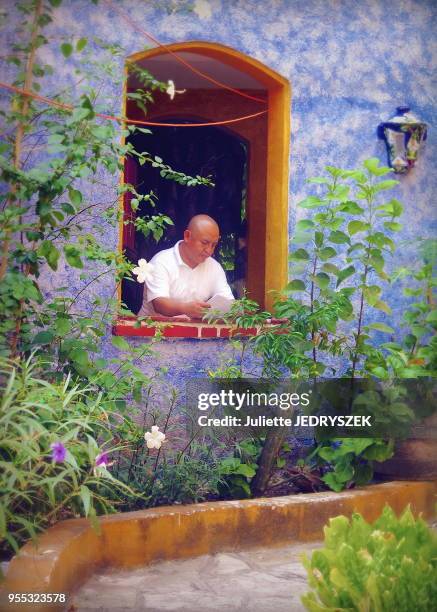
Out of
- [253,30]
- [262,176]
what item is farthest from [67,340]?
[262,176]

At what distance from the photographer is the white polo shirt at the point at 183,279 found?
17.5 ft

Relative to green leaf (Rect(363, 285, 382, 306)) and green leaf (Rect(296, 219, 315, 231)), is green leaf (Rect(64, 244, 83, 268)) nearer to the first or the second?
green leaf (Rect(296, 219, 315, 231))

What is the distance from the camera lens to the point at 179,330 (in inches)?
191

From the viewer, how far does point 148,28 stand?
15.8 feet

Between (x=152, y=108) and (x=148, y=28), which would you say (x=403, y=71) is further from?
(x=152, y=108)

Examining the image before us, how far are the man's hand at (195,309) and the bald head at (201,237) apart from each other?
1.60 feet

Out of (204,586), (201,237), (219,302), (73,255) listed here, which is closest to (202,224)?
(201,237)

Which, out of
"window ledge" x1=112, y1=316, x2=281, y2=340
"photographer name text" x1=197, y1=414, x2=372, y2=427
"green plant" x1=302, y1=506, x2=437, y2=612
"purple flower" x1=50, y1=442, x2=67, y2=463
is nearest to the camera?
"green plant" x1=302, y1=506, x2=437, y2=612

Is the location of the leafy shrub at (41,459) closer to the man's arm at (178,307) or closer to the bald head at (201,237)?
the man's arm at (178,307)

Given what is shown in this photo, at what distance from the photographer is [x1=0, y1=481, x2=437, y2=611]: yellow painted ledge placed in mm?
2922

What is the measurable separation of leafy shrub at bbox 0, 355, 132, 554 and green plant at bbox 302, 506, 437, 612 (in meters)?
1.24

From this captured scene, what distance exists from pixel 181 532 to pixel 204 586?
35 centimetres

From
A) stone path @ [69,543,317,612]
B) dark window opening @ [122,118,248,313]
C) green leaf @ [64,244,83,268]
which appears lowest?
stone path @ [69,543,317,612]

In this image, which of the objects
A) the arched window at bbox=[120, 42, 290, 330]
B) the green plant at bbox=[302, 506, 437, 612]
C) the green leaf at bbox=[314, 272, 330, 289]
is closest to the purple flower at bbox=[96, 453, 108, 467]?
the green plant at bbox=[302, 506, 437, 612]
